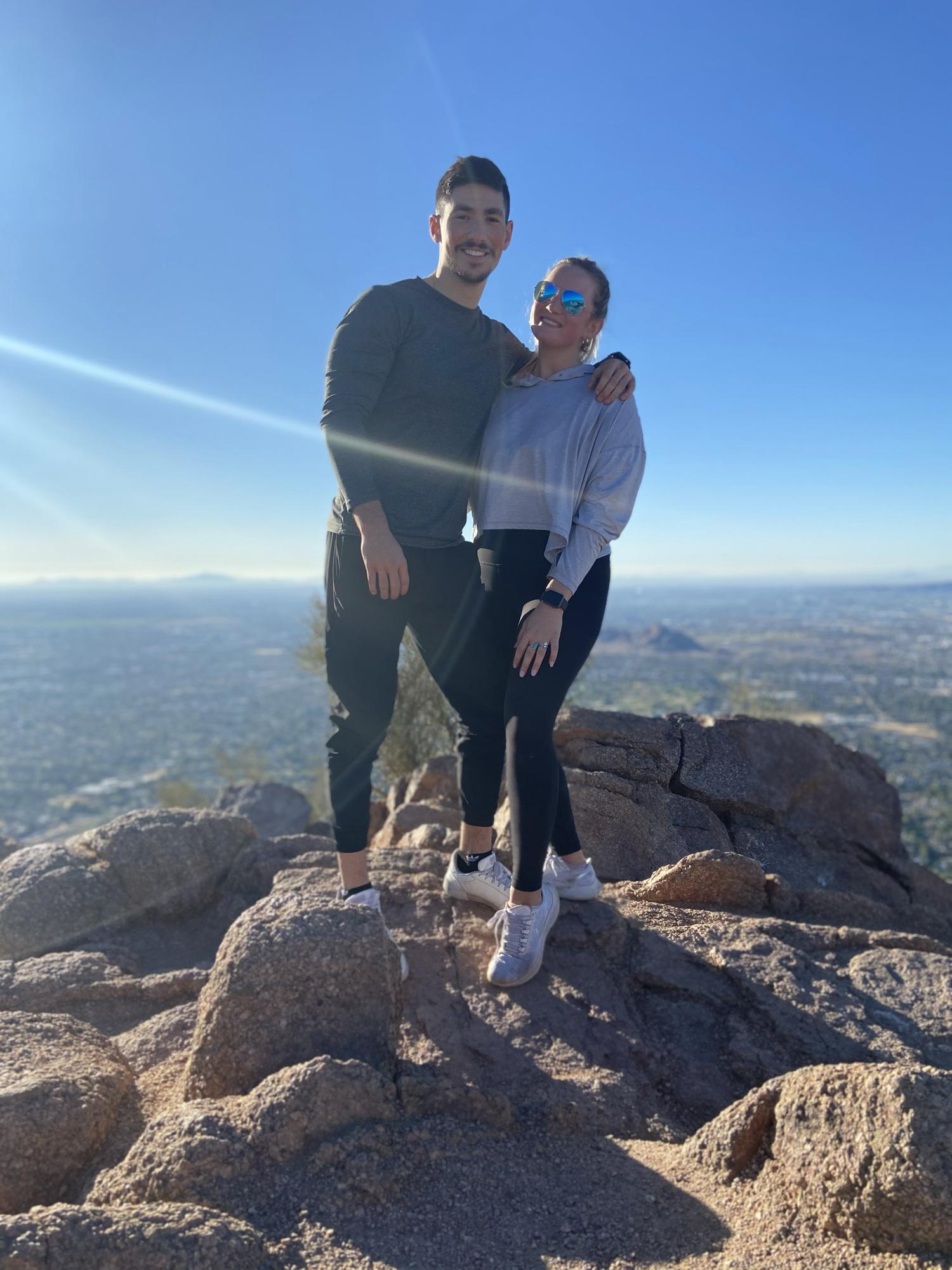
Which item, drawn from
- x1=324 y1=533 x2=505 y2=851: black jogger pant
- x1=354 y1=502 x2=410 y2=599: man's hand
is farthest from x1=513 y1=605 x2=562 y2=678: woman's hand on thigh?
x1=354 y1=502 x2=410 y2=599: man's hand

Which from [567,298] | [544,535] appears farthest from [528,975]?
[567,298]

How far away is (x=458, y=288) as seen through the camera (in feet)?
10.2

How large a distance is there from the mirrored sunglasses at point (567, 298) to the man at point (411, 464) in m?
0.26

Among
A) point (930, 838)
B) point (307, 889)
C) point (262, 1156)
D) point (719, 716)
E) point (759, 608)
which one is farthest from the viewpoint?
A: point (759, 608)

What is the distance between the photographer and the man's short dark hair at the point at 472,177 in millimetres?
2973

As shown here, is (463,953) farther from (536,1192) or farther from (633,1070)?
(536,1192)

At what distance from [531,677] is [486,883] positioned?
1170 mm

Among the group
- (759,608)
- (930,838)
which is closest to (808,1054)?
(930,838)

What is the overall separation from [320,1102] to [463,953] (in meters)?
1.20

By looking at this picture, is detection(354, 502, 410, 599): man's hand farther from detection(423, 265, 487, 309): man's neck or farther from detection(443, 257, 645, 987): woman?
detection(423, 265, 487, 309): man's neck

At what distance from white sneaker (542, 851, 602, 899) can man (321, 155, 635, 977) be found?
0.69 m

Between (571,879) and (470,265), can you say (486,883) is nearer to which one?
(571,879)

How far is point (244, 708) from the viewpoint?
186ft

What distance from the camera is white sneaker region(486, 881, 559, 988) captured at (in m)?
3.05
